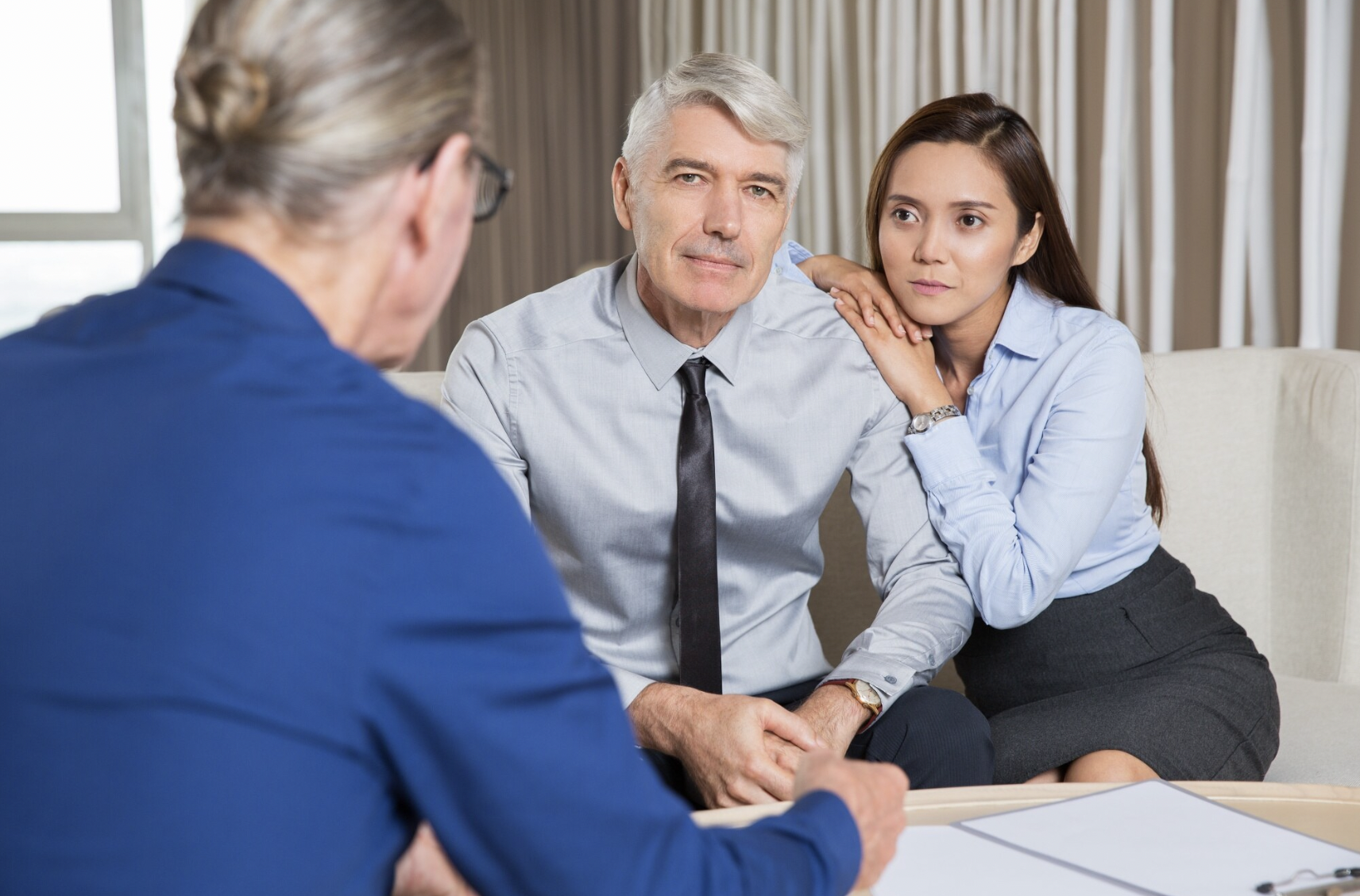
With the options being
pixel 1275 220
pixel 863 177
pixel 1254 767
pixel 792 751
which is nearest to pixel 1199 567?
pixel 1254 767

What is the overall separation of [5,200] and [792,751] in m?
4.18

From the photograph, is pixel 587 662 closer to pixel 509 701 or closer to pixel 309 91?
pixel 509 701

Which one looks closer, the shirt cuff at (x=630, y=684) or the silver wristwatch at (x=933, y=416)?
the shirt cuff at (x=630, y=684)

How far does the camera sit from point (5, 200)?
448cm

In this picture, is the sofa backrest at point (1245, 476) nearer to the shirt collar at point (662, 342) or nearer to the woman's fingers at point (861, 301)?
the woman's fingers at point (861, 301)

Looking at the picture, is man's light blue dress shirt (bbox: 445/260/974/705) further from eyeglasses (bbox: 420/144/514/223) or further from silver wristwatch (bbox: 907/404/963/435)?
eyeglasses (bbox: 420/144/514/223)

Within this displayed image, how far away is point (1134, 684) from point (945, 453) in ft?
1.36

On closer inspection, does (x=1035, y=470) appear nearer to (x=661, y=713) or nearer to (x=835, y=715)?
(x=835, y=715)

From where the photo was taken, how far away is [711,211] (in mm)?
1613

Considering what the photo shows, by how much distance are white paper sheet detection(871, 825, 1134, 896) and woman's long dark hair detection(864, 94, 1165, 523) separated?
3.35 feet

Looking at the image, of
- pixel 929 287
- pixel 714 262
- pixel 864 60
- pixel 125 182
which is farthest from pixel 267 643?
pixel 125 182

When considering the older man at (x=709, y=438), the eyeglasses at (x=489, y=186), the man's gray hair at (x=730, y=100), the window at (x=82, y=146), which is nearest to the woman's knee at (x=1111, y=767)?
the older man at (x=709, y=438)

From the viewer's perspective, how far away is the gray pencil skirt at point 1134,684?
1605 millimetres

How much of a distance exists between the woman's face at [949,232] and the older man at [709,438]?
13 cm
